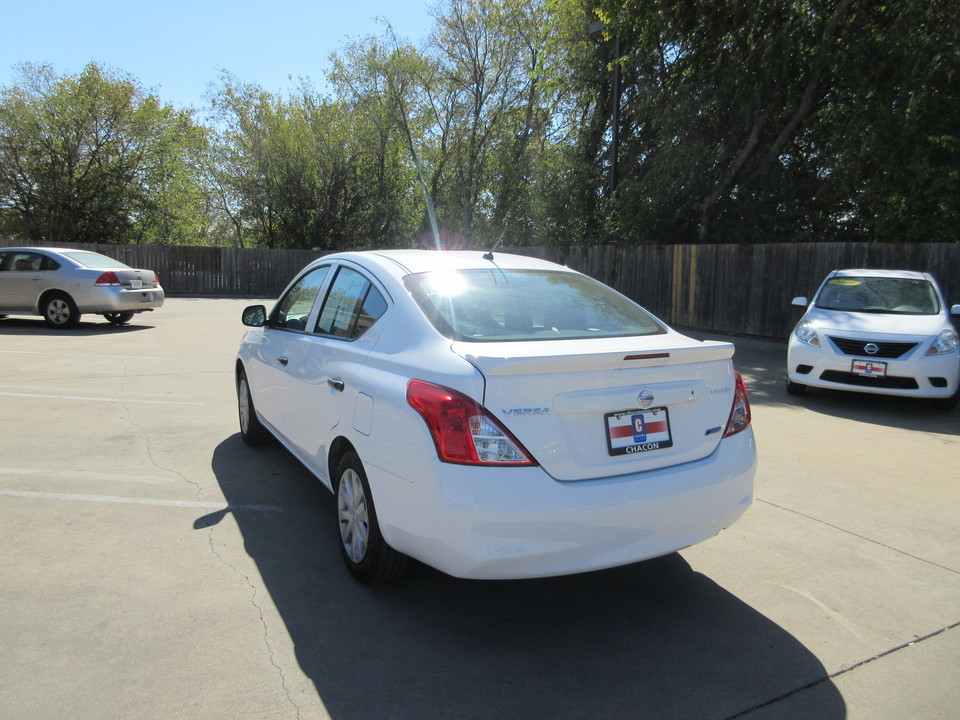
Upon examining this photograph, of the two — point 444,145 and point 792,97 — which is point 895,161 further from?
point 444,145

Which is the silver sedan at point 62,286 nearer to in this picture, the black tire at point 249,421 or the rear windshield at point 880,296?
the black tire at point 249,421

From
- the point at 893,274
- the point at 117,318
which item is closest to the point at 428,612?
the point at 893,274

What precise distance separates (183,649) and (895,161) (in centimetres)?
1550

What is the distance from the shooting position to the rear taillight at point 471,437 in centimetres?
288

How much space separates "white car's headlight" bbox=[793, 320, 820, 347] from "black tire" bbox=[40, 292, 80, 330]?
41.8 feet

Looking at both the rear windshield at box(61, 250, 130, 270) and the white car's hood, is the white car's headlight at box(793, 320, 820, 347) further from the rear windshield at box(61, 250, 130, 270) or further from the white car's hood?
the rear windshield at box(61, 250, 130, 270)

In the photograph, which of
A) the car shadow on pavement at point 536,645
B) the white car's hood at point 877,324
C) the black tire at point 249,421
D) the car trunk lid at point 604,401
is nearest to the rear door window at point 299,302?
the black tire at point 249,421

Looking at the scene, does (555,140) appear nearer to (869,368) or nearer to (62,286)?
(62,286)

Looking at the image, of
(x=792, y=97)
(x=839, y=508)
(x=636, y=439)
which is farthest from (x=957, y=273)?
(x=636, y=439)

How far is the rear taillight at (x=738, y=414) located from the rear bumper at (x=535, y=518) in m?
0.35

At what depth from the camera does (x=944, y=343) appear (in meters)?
8.13

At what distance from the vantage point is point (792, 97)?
657 inches

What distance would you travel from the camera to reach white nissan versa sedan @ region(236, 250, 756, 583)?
2.88m

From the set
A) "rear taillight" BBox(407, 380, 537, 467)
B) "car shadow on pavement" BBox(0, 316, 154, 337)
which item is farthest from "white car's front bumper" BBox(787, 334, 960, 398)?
"car shadow on pavement" BBox(0, 316, 154, 337)
